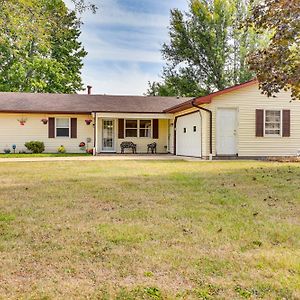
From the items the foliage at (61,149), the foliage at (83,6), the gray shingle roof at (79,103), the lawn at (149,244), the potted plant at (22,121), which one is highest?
the foliage at (83,6)

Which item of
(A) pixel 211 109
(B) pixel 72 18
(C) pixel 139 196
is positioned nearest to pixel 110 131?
(A) pixel 211 109

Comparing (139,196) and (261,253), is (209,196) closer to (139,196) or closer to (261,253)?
(139,196)

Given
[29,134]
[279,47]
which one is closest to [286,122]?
[279,47]

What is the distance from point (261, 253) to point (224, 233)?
66 cm

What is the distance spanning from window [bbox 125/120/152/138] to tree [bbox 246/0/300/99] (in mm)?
9712

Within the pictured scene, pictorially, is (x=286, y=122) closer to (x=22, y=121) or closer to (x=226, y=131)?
(x=226, y=131)

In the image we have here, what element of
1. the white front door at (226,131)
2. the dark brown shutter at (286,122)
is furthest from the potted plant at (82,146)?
the dark brown shutter at (286,122)

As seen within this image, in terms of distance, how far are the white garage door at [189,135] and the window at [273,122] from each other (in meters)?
3.15

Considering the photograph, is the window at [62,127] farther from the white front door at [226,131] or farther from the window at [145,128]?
the white front door at [226,131]

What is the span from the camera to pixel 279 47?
11.3 meters

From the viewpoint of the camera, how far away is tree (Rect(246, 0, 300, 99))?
10.6 metres

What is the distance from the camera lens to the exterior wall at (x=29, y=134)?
1975cm

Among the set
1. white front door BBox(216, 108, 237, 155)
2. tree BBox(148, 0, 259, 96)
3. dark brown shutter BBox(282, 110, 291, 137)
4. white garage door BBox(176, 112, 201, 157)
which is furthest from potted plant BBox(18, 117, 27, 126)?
tree BBox(148, 0, 259, 96)

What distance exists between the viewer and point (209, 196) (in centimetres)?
620
